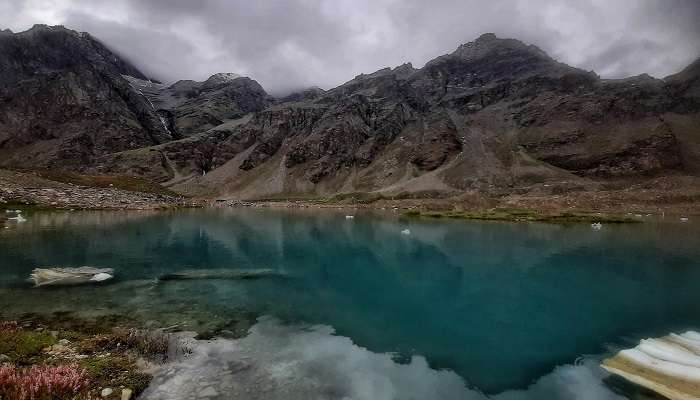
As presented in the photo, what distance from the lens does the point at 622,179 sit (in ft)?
641

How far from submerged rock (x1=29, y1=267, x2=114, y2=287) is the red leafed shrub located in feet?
64.8

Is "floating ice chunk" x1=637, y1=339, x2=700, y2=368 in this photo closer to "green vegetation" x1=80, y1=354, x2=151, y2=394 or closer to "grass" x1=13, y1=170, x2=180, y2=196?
"green vegetation" x1=80, y1=354, x2=151, y2=394

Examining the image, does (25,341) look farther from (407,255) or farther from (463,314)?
(407,255)

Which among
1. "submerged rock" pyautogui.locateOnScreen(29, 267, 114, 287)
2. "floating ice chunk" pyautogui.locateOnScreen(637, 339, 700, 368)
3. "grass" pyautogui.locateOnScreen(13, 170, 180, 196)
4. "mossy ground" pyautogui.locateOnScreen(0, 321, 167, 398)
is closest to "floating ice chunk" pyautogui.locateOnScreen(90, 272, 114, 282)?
"submerged rock" pyautogui.locateOnScreen(29, 267, 114, 287)

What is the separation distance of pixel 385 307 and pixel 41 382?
19991 mm

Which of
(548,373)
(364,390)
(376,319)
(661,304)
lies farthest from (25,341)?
(661,304)

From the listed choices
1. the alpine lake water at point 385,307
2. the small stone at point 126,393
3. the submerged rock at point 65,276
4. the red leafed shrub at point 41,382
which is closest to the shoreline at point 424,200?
the alpine lake water at point 385,307

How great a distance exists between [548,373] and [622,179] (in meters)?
218

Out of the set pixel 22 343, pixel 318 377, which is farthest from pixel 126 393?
pixel 318 377

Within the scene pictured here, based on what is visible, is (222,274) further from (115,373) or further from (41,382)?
(41,382)

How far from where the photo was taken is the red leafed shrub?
37.5 feet

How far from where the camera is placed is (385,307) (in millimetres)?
27969

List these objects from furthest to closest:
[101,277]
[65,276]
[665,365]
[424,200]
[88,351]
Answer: [424,200] → [101,277] → [65,276] → [665,365] → [88,351]

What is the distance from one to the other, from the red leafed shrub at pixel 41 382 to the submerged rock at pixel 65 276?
64.8 ft
